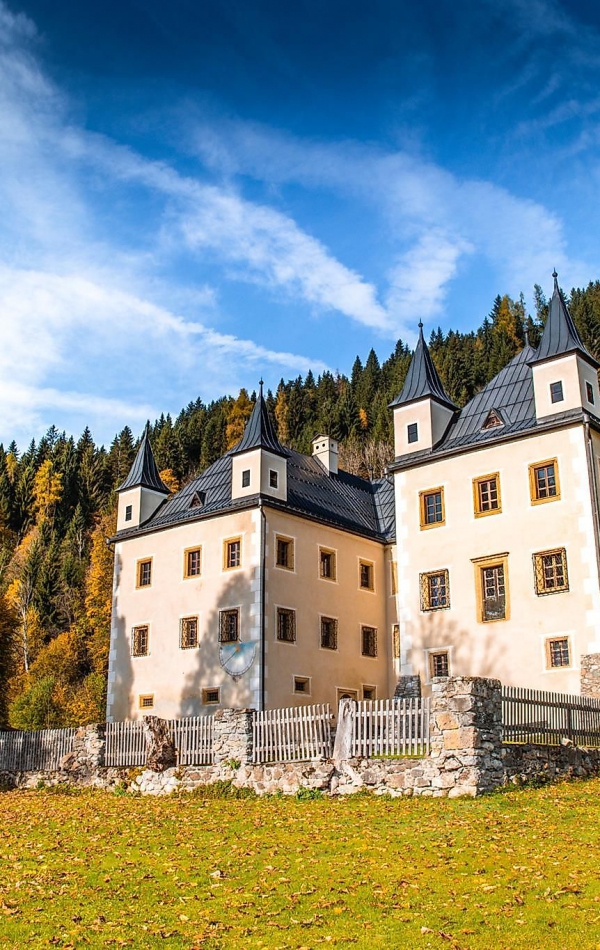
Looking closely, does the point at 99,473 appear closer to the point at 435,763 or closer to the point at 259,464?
the point at 259,464

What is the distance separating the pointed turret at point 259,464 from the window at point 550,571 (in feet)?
33.9

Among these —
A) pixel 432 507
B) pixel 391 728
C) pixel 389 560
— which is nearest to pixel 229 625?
pixel 432 507

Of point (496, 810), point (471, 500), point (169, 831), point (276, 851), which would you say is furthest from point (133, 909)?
point (471, 500)

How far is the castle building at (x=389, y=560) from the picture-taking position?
28906mm

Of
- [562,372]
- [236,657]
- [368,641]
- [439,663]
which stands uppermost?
[562,372]

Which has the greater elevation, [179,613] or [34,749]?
[179,613]

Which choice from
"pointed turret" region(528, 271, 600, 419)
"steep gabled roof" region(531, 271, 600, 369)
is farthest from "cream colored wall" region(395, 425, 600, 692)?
"steep gabled roof" region(531, 271, 600, 369)

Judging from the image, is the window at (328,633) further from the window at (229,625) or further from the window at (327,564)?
the window at (229,625)

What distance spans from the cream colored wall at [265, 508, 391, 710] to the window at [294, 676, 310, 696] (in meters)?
0.18

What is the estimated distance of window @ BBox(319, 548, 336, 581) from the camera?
3575cm

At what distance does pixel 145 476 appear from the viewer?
39.9 m

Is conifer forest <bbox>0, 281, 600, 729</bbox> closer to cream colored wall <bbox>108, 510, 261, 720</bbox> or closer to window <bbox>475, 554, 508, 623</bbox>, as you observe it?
cream colored wall <bbox>108, 510, 261, 720</bbox>

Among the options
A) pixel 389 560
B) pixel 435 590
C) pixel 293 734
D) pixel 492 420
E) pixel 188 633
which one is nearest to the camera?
pixel 293 734

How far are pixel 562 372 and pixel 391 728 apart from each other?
50.8ft
